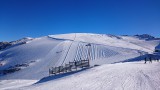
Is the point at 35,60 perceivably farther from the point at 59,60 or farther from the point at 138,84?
the point at 138,84

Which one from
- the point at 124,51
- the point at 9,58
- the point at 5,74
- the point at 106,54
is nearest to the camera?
the point at 5,74

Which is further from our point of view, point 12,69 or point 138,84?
point 12,69

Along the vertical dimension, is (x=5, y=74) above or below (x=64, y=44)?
below

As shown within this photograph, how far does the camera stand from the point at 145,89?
14422mm

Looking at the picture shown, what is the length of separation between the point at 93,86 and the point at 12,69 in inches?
2268

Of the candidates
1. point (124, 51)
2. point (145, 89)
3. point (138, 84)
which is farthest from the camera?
point (124, 51)

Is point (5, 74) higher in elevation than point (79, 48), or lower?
lower

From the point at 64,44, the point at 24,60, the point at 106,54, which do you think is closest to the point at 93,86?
the point at 106,54

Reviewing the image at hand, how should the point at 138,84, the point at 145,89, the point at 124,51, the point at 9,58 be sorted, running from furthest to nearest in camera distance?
the point at 9,58
the point at 124,51
the point at 138,84
the point at 145,89

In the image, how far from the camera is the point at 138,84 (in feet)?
53.3

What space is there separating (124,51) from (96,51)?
10.5 metres

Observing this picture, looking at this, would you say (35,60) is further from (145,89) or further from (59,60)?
(145,89)

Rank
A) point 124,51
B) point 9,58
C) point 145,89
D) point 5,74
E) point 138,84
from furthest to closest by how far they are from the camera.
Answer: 1. point 9,58
2. point 124,51
3. point 5,74
4. point 138,84
5. point 145,89

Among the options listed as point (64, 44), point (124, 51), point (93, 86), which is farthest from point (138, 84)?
point (64, 44)
